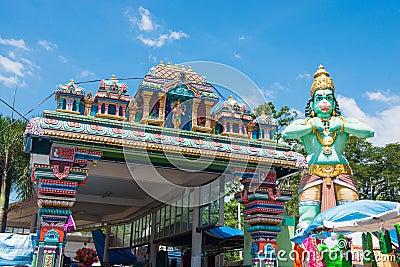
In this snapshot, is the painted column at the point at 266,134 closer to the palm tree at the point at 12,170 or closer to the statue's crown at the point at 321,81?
the statue's crown at the point at 321,81

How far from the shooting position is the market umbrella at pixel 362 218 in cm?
555

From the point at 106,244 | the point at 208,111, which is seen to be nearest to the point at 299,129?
the point at 208,111

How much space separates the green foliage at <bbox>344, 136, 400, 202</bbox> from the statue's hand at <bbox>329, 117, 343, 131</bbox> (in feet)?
53.3

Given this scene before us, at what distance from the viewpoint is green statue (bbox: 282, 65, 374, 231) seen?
26.9 ft

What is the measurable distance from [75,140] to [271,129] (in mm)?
4312

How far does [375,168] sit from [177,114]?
59.8 ft

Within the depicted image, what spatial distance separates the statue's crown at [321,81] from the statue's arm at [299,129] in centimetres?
80

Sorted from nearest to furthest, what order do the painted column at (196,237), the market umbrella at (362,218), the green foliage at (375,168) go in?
the market umbrella at (362,218)
the painted column at (196,237)
the green foliage at (375,168)

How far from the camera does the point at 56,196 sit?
8.26 meters

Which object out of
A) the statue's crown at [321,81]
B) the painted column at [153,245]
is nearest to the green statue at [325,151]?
the statue's crown at [321,81]

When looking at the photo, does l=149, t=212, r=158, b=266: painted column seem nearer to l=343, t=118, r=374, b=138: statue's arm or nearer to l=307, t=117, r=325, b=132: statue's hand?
l=307, t=117, r=325, b=132: statue's hand

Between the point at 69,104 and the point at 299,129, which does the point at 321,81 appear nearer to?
the point at 299,129

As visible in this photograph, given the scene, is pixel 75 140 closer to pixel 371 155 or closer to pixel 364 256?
pixel 364 256

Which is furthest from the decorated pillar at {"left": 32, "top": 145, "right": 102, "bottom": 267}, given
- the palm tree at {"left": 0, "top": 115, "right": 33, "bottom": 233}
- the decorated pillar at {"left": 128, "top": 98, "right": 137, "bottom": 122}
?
the palm tree at {"left": 0, "top": 115, "right": 33, "bottom": 233}
